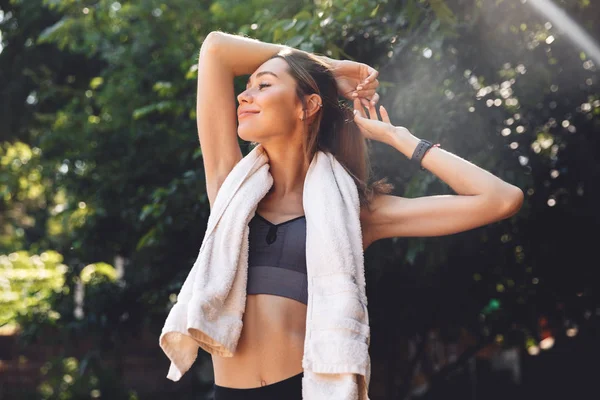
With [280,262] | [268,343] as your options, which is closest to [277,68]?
[280,262]

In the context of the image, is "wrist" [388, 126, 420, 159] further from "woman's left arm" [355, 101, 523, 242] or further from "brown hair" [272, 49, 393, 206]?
"brown hair" [272, 49, 393, 206]

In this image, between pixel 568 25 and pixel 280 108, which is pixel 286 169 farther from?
pixel 568 25

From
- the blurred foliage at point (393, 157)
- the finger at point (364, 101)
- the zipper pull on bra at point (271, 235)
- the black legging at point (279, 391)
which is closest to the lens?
the black legging at point (279, 391)

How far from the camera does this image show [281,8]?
4.51 meters

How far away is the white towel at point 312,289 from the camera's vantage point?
2148mm

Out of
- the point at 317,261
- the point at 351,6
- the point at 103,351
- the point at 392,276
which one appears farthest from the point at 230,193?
the point at 103,351

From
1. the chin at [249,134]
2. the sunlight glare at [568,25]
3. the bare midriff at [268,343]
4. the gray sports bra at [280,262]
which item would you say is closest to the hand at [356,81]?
the chin at [249,134]

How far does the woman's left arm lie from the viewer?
7.83 feet

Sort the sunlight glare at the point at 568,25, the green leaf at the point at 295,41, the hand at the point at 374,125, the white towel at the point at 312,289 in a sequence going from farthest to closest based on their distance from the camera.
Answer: the sunlight glare at the point at 568,25
the green leaf at the point at 295,41
the hand at the point at 374,125
the white towel at the point at 312,289

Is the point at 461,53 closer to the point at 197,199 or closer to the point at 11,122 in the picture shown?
the point at 197,199

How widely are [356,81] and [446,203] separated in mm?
624

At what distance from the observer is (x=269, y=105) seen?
8.29 ft

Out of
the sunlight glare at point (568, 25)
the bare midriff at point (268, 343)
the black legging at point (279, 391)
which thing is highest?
the sunlight glare at point (568, 25)

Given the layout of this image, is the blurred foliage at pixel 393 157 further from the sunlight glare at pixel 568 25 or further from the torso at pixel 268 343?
the torso at pixel 268 343
